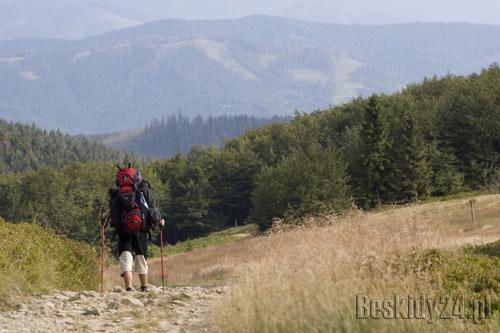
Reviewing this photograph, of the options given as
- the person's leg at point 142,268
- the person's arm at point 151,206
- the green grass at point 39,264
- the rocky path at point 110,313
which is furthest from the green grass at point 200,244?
the rocky path at point 110,313

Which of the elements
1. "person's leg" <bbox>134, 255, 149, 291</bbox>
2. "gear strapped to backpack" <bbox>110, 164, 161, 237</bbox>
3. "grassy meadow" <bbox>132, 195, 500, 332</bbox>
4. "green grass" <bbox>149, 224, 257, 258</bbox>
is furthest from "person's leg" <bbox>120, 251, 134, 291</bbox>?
"green grass" <bbox>149, 224, 257, 258</bbox>

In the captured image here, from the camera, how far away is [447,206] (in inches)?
1859

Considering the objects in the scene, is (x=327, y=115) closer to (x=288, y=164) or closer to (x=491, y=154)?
(x=491, y=154)

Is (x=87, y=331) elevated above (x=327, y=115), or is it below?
below

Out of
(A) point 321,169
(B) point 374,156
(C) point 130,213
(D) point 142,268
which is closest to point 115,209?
(C) point 130,213

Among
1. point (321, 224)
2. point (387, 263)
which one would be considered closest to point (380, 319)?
point (387, 263)

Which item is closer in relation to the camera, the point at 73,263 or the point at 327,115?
the point at 73,263

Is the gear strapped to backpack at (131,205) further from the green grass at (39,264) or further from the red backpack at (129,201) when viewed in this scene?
the green grass at (39,264)

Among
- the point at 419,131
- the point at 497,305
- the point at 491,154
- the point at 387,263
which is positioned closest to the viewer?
the point at 497,305

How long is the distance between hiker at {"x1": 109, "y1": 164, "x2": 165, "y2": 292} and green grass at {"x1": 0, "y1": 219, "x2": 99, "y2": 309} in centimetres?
168

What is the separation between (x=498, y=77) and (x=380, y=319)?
Answer: 9872cm

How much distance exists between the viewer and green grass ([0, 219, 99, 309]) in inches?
504

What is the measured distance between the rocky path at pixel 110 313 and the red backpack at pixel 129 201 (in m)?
1.22

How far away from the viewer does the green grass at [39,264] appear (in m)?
12.8
